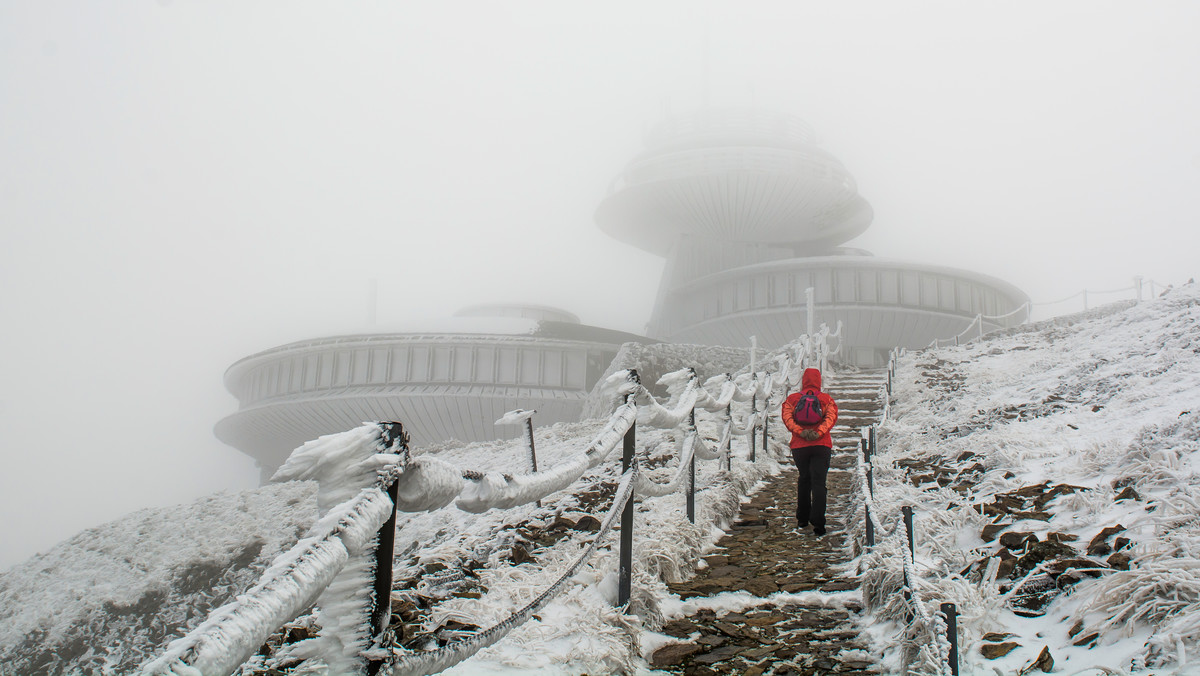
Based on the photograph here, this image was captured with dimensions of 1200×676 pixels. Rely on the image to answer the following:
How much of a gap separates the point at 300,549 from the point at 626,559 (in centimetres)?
262

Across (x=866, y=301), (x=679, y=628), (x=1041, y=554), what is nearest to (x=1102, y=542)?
(x=1041, y=554)

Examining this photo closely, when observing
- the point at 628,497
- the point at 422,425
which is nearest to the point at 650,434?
the point at 628,497

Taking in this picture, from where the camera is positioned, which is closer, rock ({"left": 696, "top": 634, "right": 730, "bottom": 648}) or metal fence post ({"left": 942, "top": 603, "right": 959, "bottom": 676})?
metal fence post ({"left": 942, "top": 603, "right": 959, "bottom": 676})

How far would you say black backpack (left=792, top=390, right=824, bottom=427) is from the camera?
22.6ft

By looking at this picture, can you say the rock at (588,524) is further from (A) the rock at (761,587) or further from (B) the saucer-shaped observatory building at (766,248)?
(B) the saucer-shaped observatory building at (766,248)

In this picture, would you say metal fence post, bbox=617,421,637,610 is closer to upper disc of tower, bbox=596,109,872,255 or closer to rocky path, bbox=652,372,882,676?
rocky path, bbox=652,372,882,676

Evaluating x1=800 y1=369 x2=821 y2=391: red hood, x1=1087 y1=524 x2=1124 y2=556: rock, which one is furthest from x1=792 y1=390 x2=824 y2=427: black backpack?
x1=1087 y1=524 x2=1124 y2=556: rock

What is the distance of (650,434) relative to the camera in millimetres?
11086

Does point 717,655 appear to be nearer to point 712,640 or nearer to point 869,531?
point 712,640

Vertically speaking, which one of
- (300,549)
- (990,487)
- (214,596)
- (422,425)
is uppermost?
(300,549)

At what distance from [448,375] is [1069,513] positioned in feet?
91.3

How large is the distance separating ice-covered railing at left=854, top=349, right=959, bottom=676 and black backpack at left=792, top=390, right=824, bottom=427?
0.89 metres

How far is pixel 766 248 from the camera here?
4772 cm

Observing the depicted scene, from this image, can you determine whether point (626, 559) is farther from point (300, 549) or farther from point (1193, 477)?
point (1193, 477)
